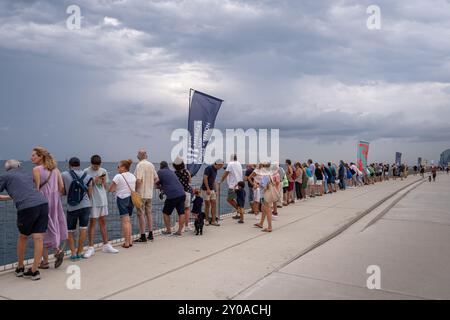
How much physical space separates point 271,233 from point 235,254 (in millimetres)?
2193

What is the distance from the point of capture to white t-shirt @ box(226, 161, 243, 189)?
977 cm

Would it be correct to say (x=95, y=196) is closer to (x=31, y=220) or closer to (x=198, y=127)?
(x=31, y=220)

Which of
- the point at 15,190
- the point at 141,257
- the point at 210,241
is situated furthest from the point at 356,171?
the point at 15,190

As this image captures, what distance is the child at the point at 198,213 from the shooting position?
8.06 meters

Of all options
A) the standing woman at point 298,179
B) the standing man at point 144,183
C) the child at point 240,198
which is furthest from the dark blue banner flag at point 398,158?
the standing man at point 144,183

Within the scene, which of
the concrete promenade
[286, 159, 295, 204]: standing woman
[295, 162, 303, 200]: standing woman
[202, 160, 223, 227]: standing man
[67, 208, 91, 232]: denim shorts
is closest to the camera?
the concrete promenade

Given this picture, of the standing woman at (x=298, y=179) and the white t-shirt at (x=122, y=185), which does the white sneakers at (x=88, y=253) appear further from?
the standing woman at (x=298, y=179)

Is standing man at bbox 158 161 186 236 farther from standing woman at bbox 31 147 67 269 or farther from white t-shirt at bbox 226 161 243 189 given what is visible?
standing woman at bbox 31 147 67 269

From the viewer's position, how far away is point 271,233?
326 inches

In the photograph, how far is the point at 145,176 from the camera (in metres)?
7.38

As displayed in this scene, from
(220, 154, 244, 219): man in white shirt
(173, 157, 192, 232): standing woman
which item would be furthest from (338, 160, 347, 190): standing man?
(173, 157, 192, 232): standing woman

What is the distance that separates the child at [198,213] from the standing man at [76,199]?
267 cm
